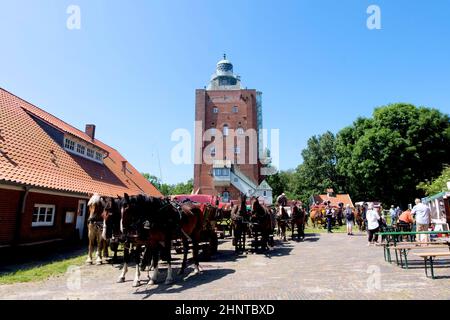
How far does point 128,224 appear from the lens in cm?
709

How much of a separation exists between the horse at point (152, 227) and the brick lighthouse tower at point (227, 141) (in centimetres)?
4035

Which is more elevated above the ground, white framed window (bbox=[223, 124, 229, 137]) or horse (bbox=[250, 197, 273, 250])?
white framed window (bbox=[223, 124, 229, 137])

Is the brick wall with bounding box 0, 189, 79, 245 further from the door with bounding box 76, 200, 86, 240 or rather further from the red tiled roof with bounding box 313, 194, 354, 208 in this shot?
the red tiled roof with bounding box 313, 194, 354, 208

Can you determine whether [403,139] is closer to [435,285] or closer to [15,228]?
[435,285]

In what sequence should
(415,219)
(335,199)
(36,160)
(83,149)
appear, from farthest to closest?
1. (335,199)
2. (83,149)
3. (415,219)
4. (36,160)

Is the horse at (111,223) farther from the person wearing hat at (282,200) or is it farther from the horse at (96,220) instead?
the person wearing hat at (282,200)

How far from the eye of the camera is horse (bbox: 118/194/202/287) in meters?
7.07

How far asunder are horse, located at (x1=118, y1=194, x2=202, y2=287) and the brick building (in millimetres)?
5810

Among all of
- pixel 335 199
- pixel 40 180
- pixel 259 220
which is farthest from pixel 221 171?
pixel 40 180

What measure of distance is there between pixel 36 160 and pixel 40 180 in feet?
5.53

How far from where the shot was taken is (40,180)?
39.5 ft

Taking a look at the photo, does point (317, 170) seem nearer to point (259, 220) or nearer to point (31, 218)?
point (259, 220)

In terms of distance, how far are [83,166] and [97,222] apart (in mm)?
9839

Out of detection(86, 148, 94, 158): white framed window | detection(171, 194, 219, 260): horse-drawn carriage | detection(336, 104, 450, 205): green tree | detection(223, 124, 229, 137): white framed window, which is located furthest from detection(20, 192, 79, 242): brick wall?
detection(223, 124, 229, 137): white framed window
